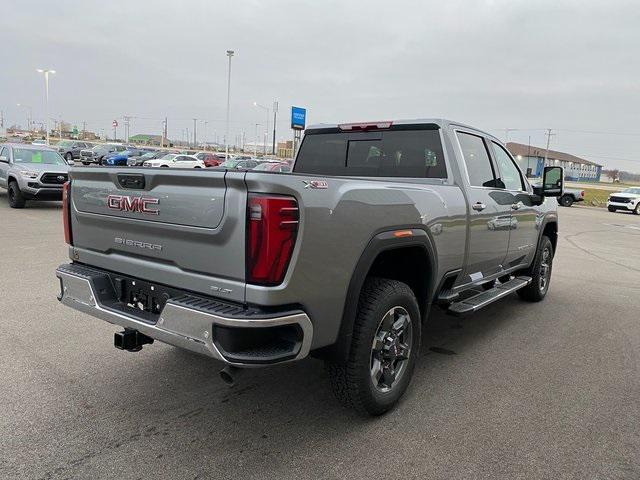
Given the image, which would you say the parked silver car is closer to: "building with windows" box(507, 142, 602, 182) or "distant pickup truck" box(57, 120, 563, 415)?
"distant pickup truck" box(57, 120, 563, 415)

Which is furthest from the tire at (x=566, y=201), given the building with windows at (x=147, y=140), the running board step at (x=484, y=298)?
the building with windows at (x=147, y=140)

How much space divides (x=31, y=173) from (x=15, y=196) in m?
1.02

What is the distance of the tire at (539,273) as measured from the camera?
20.8 feet

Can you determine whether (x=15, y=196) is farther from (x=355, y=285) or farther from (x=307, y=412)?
(x=355, y=285)

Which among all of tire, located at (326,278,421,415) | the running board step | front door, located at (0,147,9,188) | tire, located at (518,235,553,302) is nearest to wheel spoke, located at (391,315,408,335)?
tire, located at (326,278,421,415)

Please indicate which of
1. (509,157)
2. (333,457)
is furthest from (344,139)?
(333,457)

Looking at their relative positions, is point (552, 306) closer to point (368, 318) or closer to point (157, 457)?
point (368, 318)

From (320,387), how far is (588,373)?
2308 mm

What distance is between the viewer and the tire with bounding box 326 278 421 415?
120 inches

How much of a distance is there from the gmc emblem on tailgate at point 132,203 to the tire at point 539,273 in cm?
495

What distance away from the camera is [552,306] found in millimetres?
6504

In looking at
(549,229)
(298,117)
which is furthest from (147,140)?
(549,229)

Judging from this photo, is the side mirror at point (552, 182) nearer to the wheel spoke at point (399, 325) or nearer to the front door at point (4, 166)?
the wheel spoke at point (399, 325)

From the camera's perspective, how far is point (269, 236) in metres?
2.45
